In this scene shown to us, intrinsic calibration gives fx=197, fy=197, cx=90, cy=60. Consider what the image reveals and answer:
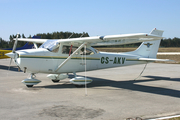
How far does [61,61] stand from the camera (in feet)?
30.1

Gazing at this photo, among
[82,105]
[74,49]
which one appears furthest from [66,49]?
[82,105]

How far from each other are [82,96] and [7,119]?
3.00m

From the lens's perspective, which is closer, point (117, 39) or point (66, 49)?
point (117, 39)

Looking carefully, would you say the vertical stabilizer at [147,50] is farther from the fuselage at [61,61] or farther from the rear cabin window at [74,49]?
the rear cabin window at [74,49]

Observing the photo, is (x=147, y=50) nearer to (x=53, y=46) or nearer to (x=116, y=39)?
(x=116, y=39)

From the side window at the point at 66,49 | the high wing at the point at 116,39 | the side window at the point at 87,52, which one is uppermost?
the high wing at the point at 116,39

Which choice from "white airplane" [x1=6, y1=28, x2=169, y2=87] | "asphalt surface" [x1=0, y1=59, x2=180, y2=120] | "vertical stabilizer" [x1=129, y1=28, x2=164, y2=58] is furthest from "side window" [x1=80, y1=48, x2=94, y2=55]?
"vertical stabilizer" [x1=129, y1=28, x2=164, y2=58]

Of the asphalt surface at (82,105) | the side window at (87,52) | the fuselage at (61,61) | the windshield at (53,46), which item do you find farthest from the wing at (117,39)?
the asphalt surface at (82,105)

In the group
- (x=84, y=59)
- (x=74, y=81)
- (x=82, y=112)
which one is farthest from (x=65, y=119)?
(x=84, y=59)

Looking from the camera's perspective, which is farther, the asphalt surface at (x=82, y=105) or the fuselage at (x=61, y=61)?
the fuselage at (x=61, y=61)

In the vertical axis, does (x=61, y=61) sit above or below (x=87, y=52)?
below

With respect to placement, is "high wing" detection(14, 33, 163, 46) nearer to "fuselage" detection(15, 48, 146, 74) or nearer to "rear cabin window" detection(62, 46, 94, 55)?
"rear cabin window" detection(62, 46, 94, 55)

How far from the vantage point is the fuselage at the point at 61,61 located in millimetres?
8359

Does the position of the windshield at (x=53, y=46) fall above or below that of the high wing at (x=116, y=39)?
below
